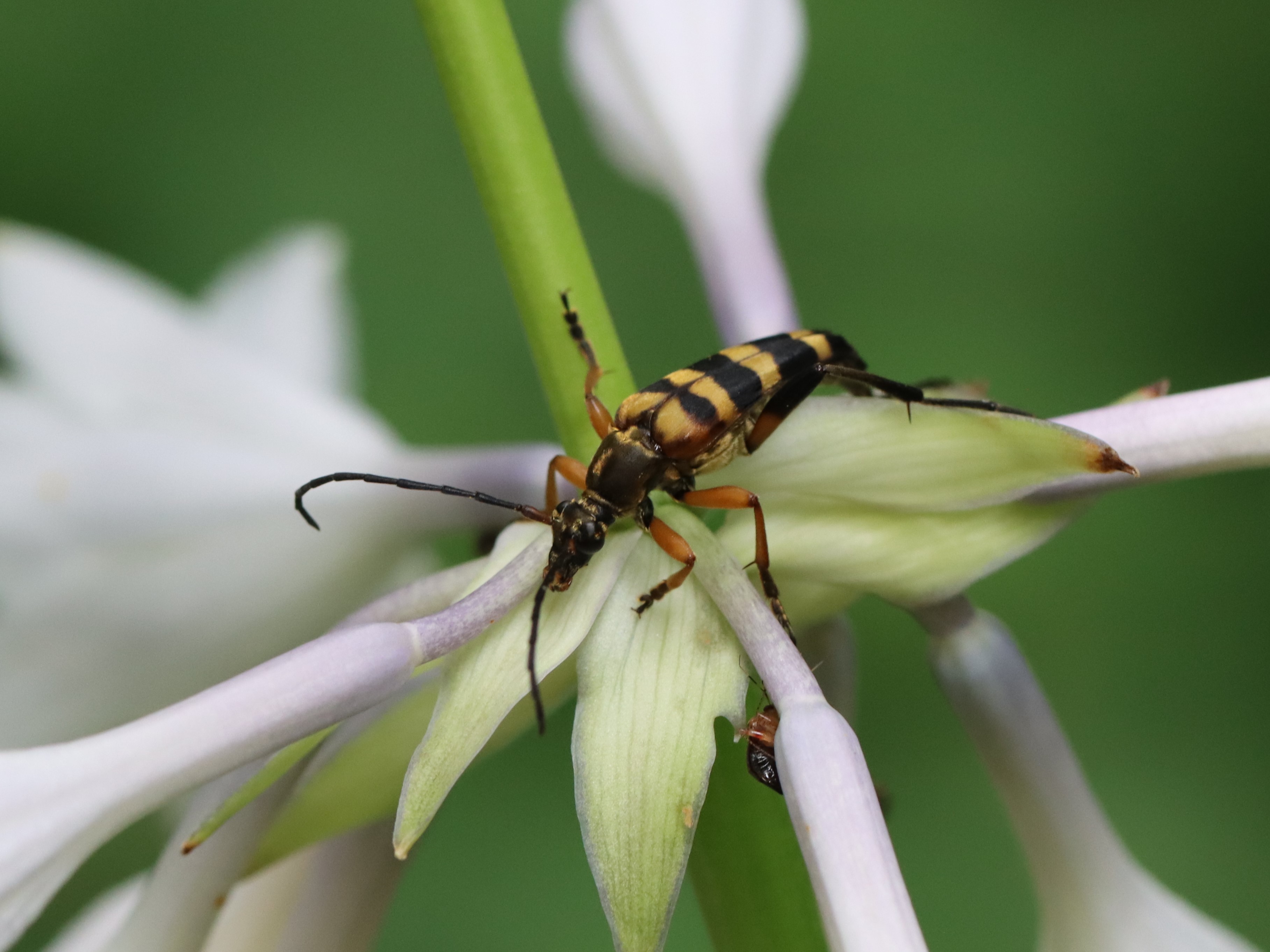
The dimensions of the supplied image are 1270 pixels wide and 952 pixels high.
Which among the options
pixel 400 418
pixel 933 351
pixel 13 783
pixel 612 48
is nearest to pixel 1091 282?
pixel 933 351

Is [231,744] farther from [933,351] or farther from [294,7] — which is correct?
[294,7]

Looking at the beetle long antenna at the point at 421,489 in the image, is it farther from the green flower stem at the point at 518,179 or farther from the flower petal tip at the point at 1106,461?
the flower petal tip at the point at 1106,461

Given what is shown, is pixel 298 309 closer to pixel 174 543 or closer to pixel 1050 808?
pixel 174 543

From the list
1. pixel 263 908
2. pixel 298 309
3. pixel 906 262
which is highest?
pixel 298 309

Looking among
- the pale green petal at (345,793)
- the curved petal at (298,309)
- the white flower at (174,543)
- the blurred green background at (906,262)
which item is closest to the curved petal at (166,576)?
the white flower at (174,543)

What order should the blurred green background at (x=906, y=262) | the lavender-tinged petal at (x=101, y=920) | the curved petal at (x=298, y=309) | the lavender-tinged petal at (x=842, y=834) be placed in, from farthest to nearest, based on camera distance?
the blurred green background at (x=906, y=262) < the curved petal at (x=298, y=309) < the lavender-tinged petal at (x=101, y=920) < the lavender-tinged petal at (x=842, y=834)

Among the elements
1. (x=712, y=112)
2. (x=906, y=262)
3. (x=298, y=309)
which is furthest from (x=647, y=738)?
(x=906, y=262)
